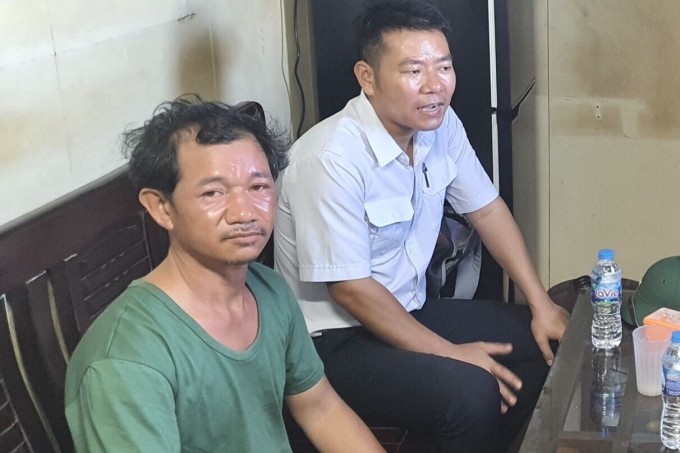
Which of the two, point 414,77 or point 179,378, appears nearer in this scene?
point 179,378

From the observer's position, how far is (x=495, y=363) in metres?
1.90

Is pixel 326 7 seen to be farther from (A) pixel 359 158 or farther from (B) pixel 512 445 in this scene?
(B) pixel 512 445

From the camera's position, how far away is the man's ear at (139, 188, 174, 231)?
1301mm

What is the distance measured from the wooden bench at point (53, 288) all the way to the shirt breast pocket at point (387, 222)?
52 centimetres

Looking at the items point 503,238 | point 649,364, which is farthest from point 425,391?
point 503,238

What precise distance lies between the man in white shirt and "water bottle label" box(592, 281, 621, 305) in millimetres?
280

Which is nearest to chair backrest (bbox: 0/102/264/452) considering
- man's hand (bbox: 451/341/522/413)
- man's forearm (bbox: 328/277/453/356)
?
man's forearm (bbox: 328/277/453/356)

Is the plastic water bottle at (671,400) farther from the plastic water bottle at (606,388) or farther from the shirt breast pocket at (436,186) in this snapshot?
the shirt breast pocket at (436,186)

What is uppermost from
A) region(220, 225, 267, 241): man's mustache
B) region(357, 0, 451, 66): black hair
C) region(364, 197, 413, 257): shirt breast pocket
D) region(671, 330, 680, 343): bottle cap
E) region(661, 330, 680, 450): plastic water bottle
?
region(357, 0, 451, 66): black hair

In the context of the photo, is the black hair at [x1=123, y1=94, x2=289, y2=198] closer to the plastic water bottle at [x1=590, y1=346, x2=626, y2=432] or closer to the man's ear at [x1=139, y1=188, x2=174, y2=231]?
the man's ear at [x1=139, y1=188, x2=174, y2=231]

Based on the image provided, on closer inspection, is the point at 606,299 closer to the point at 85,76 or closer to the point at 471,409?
the point at 471,409

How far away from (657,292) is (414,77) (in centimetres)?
66

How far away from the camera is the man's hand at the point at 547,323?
6.72 feet

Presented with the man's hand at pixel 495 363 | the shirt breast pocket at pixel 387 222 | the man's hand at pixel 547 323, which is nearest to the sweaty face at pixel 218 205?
the shirt breast pocket at pixel 387 222
